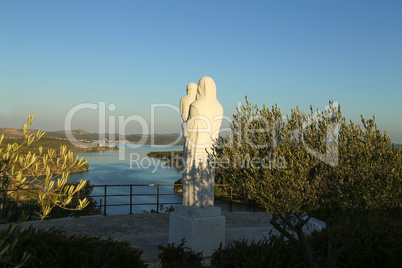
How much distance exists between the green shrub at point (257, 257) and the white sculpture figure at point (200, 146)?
5.21 ft

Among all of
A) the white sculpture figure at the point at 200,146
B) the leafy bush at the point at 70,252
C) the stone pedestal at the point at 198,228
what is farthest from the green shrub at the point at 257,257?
the white sculpture figure at the point at 200,146

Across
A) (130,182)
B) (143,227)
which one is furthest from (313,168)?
(130,182)

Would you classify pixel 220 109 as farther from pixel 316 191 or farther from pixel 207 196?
pixel 316 191

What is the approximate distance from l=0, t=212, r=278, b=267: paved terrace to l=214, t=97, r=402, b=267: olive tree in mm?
2984

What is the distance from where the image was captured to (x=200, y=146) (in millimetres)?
7129

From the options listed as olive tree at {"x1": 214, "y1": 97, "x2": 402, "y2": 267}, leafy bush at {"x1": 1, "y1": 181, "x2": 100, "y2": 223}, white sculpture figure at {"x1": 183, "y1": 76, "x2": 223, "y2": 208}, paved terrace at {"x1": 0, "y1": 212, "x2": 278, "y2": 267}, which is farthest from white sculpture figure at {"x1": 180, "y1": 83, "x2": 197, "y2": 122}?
paved terrace at {"x1": 0, "y1": 212, "x2": 278, "y2": 267}

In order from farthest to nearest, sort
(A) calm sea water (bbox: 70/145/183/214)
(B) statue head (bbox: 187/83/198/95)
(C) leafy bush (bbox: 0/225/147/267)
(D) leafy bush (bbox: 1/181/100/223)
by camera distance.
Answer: (A) calm sea water (bbox: 70/145/183/214) → (B) statue head (bbox: 187/83/198/95) → (C) leafy bush (bbox: 0/225/147/267) → (D) leafy bush (bbox: 1/181/100/223)

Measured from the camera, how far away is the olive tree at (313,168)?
5.13 metres

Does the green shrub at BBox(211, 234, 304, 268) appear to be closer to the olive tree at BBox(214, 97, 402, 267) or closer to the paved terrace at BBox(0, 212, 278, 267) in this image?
the olive tree at BBox(214, 97, 402, 267)

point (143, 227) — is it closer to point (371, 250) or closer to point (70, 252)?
point (70, 252)

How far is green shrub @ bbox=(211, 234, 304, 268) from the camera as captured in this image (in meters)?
5.28

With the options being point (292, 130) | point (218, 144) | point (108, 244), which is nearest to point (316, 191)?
point (292, 130)

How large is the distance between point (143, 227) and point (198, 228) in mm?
3904

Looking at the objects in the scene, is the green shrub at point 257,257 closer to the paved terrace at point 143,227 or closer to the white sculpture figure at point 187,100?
the paved terrace at point 143,227
